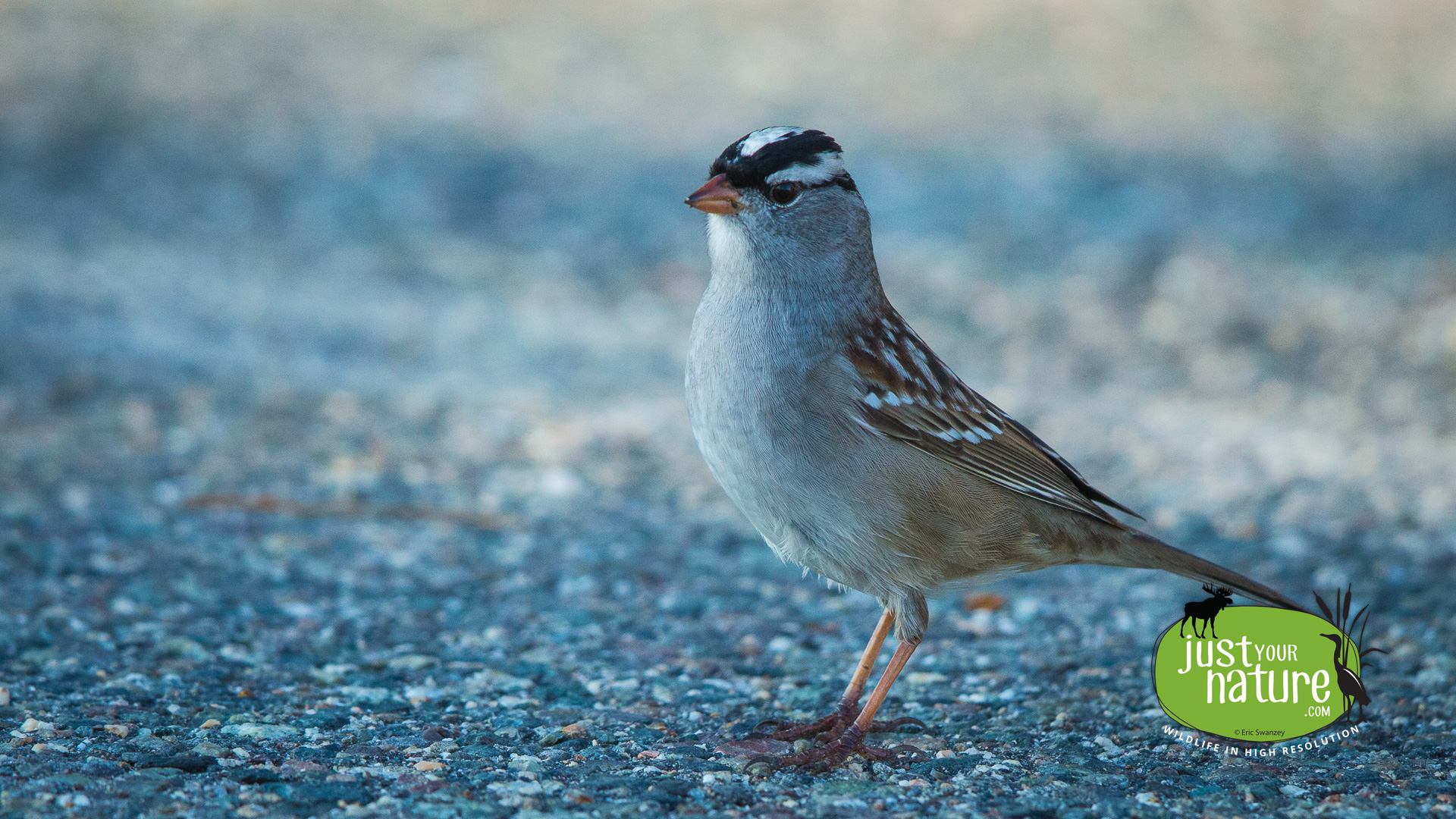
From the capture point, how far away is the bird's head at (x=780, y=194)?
420 centimetres

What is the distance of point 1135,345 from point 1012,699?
453 centimetres

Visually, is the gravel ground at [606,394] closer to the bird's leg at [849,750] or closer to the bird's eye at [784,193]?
the bird's leg at [849,750]

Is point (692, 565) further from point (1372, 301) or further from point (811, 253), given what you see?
point (1372, 301)

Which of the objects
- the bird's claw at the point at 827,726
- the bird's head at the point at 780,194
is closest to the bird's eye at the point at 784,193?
the bird's head at the point at 780,194

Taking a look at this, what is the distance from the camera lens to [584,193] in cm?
1061

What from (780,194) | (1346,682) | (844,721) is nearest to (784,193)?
(780,194)

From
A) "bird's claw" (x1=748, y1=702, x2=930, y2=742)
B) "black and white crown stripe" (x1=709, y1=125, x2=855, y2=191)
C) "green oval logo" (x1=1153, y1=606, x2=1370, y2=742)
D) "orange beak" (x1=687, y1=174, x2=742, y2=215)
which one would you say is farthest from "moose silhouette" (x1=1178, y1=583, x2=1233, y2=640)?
"orange beak" (x1=687, y1=174, x2=742, y2=215)

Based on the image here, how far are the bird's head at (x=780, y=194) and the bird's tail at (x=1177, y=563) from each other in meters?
1.35

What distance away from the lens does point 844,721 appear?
409cm

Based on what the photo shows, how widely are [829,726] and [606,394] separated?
4.10 metres

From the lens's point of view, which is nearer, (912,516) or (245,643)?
(912,516)

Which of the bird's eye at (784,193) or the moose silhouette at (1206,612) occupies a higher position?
the bird's eye at (784,193)

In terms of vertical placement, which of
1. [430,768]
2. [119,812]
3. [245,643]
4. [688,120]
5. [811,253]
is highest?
[688,120]

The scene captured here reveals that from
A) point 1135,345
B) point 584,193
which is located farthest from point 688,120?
point 1135,345
